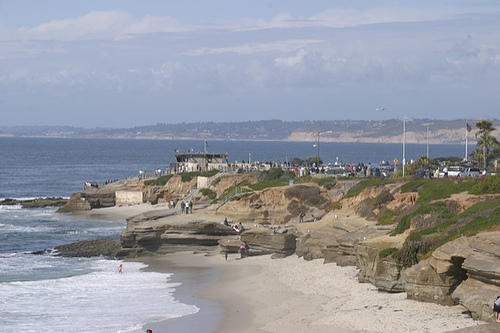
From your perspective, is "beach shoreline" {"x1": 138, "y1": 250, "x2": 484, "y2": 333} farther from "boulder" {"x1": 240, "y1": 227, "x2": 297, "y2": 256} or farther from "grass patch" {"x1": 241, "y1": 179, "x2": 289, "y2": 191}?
"grass patch" {"x1": 241, "y1": 179, "x2": 289, "y2": 191}

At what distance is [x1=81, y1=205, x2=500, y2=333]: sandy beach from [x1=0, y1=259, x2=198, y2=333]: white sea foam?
1.01 metres

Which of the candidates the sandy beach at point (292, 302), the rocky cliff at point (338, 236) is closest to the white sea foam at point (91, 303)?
the sandy beach at point (292, 302)

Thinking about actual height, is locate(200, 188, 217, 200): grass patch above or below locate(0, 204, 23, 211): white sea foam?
above

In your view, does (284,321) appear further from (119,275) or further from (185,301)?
(119,275)

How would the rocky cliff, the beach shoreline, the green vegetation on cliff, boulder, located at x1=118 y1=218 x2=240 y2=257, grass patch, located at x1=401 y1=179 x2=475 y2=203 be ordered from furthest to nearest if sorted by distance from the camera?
1. boulder, located at x1=118 y1=218 x2=240 y2=257
2. grass patch, located at x1=401 y1=179 x2=475 y2=203
3. the green vegetation on cliff
4. the beach shoreline
5. the rocky cliff

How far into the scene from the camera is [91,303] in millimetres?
35969

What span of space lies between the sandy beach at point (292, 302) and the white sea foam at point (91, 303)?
1.01m

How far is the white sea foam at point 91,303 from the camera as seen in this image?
32000 millimetres

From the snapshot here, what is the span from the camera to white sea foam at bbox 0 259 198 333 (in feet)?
105

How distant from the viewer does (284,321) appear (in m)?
30.3

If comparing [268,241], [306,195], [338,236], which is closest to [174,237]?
[268,241]

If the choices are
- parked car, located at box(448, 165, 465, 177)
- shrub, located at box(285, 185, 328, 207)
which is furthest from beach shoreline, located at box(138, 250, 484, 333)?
parked car, located at box(448, 165, 465, 177)

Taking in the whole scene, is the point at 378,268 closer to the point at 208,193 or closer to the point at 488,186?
the point at 488,186

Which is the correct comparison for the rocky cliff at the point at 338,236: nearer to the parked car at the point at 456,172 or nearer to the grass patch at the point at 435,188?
the grass patch at the point at 435,188
